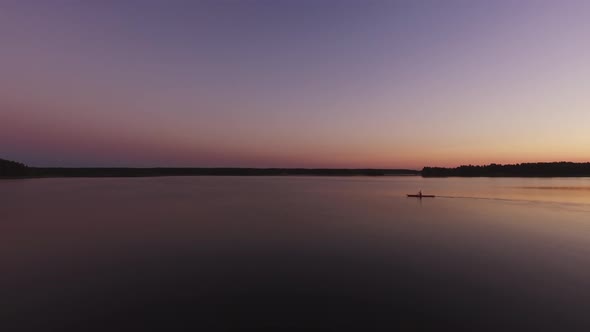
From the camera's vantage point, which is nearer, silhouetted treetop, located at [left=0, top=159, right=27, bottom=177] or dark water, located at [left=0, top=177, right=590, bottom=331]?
dark water, located at [left=0, top=177, right=590, bottom=331]

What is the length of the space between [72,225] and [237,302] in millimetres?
22045

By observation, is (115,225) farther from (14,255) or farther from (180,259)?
(180,259)

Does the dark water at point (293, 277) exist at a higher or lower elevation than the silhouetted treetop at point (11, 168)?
lower

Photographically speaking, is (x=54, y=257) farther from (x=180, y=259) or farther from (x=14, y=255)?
(x=180, y=259)

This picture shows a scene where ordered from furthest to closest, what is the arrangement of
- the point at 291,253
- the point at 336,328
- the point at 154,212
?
the point at 154,212, the point at 291,253, the point at 336,328

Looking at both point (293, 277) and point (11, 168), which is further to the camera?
point (11, 168)

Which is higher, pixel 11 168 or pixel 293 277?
pixel 11 168

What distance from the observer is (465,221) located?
89.3ft

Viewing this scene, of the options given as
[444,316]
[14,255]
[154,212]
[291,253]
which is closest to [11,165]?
[154,212]

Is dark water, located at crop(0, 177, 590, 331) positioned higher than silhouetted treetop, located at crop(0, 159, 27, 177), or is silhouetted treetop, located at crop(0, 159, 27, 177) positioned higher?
silhouetted treetop, located at crop(0, 159, 27, 177)

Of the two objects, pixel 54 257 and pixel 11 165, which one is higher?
pixel 11 165


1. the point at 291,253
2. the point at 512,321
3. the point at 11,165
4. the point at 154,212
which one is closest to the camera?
the point at 512,321

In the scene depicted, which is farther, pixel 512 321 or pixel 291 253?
pixel 291 253

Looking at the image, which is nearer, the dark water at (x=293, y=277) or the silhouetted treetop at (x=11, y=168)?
the dark water at (x=293, y=277)
